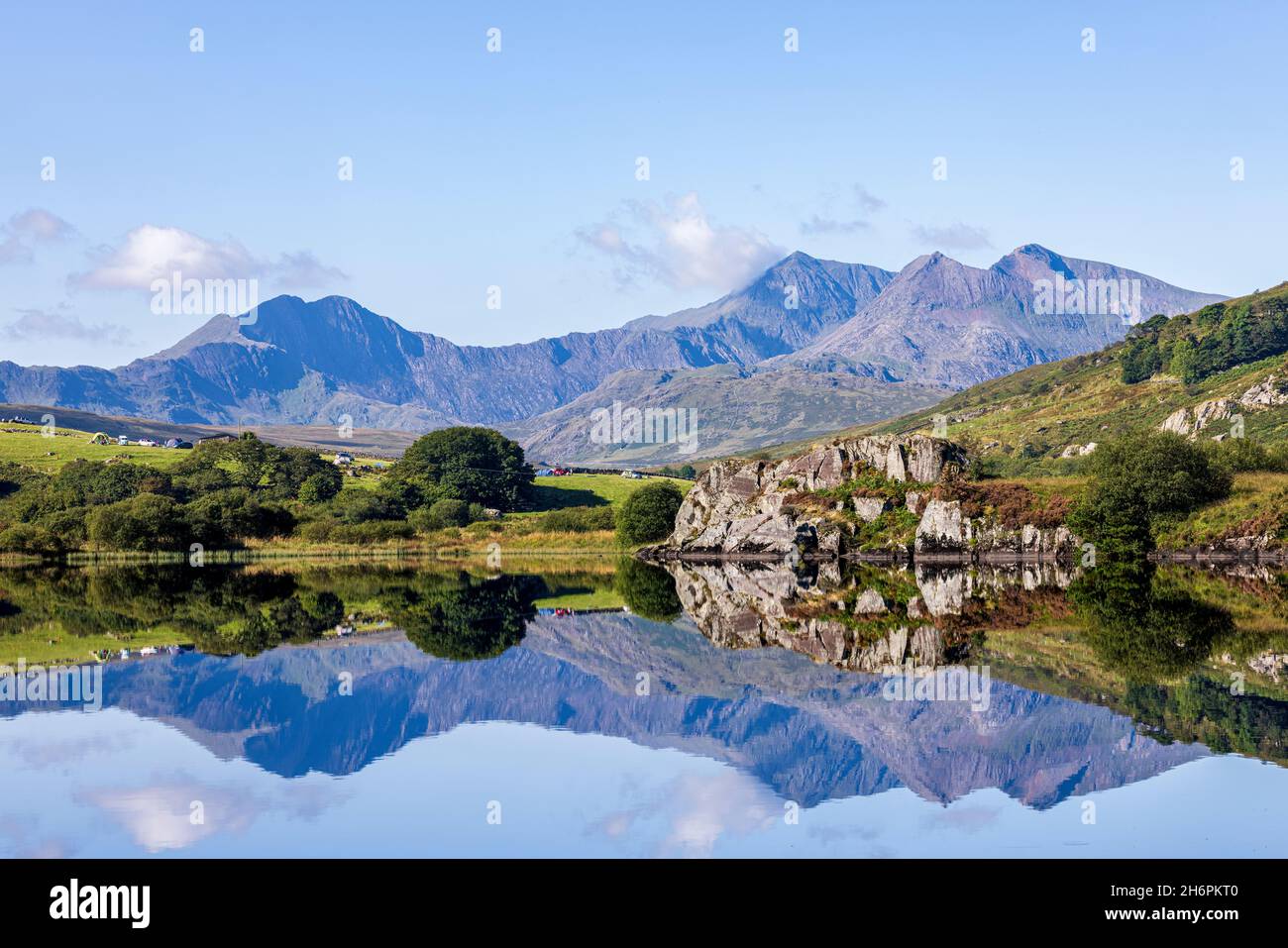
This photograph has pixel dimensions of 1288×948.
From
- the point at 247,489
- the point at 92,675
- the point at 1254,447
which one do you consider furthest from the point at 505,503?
the point at 92,675

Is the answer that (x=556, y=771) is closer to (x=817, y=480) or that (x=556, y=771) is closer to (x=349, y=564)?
(x=349, y=564)

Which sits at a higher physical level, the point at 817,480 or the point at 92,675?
the point at 817,480

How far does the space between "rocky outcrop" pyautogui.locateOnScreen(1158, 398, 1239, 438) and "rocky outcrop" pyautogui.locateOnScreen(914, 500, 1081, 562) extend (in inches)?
3156

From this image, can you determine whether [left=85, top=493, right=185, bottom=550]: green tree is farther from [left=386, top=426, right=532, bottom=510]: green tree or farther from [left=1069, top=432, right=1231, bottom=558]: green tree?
[left=1069, top=432, right=1231, bottom=558]: green tree

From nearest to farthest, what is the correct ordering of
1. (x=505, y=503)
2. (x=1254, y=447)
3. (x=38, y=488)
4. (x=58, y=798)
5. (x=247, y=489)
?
(x=58, y=798) < (x=1254, y=447) < (x=38, y=488) < (x=247, y=489) < (x=505, y=503)

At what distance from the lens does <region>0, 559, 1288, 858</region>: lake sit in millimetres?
17641

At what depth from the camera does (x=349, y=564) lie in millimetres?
96875

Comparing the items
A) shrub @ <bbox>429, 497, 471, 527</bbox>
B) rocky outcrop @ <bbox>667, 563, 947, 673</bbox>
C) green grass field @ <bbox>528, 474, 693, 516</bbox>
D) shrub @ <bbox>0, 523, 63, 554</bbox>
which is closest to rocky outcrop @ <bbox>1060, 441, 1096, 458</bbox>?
green grass field @ <bbox>528, 474, 693, 516</bbox>

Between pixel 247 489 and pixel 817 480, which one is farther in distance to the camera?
pixel 247 489

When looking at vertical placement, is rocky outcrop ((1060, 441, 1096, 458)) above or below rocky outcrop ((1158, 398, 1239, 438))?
below
